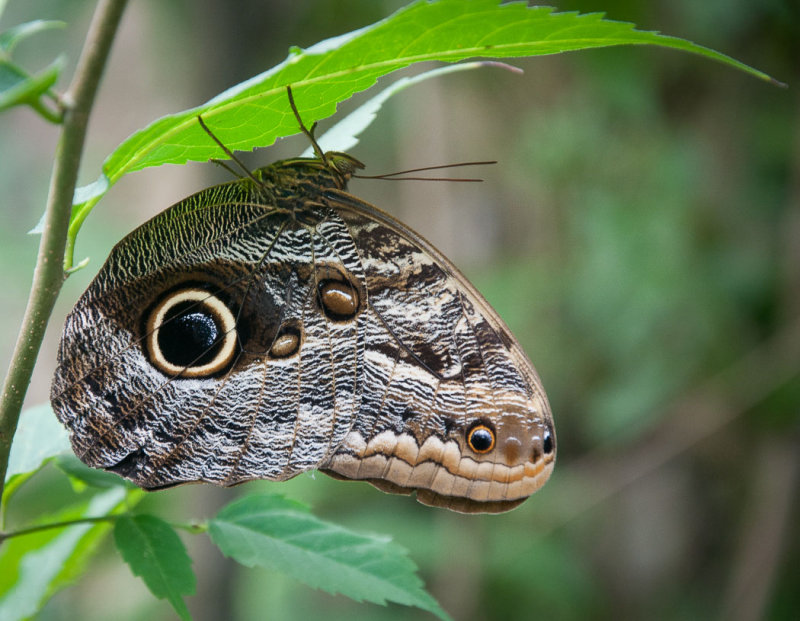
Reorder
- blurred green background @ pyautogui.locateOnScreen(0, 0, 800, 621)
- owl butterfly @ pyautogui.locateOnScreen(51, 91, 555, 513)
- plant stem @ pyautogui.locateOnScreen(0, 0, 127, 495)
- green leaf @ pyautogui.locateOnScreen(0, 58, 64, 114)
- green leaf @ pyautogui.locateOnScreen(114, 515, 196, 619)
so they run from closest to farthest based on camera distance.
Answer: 1. green leaf @ pyautogui.locateOnScreen(0, 58, 64, 114)
2. plant stem @ pyautogui.locateOnScreen(0, 0, 127, 495)
3. green leaf @ pyautogui.locateOnScreen(114, 515, 196, 619)
4. owl butterfly @ pyautogui.locateOnScreen(51, 91, 555, 513)
5. blurred green background @ pyautogui.locateOnScreen(0, 0, 800, 621)

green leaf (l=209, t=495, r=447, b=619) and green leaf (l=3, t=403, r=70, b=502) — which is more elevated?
green leaf (l=3, t=403, r=70, b=502)

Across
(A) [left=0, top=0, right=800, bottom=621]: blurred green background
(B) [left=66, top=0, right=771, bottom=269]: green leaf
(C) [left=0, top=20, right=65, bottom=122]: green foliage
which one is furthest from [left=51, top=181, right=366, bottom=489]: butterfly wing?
(A) [left=0, top=0, right=800, bottom=621]: blurred green background

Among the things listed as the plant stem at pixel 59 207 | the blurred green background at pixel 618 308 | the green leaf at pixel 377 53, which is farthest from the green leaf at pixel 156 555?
the blurred green background at pixel 618 308

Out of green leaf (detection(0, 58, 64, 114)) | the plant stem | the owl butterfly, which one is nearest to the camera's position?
green leaf (detection(0, 58, 64, 114))

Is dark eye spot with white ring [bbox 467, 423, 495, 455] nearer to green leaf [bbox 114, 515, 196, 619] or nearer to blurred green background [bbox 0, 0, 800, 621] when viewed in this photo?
green leaf [bbox 114, 515, 196, 619]

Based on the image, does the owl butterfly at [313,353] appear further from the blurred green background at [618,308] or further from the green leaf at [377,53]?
the blurred green background at [618,308]

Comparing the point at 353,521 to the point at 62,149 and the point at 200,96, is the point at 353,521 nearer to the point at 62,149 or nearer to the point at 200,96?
the point at 200,96

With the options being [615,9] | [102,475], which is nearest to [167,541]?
[102,475]
